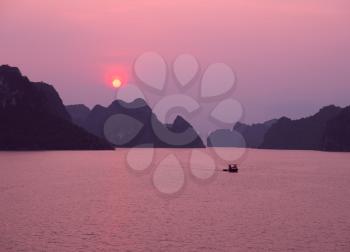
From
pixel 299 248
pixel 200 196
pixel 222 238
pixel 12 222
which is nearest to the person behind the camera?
pixel 299 248

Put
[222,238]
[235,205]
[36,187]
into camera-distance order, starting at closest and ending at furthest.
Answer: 1. [222,238]
2. [235,205]
3. [36,187]

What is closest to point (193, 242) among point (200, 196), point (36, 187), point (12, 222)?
point (12, 222)

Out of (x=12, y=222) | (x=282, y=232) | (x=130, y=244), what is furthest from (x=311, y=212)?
(x=12, y=222)

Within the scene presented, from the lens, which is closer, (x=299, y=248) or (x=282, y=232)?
(x=299, y=248)

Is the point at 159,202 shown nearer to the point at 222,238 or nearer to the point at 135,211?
the point at 135,211

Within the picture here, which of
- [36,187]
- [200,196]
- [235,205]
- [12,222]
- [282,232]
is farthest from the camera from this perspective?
[36,187]

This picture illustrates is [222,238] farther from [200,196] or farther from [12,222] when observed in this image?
[200,196]

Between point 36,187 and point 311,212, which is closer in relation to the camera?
point 311,212

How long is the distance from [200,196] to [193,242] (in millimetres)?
61845

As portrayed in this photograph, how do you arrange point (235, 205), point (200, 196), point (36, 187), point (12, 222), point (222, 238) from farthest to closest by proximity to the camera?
point (36, 187) < point (200, 196) < point (235, 205) < point (12, 222) < point (222, 238)

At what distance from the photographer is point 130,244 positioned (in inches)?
2736

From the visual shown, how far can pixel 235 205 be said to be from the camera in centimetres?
11319

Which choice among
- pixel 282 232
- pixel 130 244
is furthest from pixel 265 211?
pixel 130 244

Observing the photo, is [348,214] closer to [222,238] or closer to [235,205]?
[235,205]
